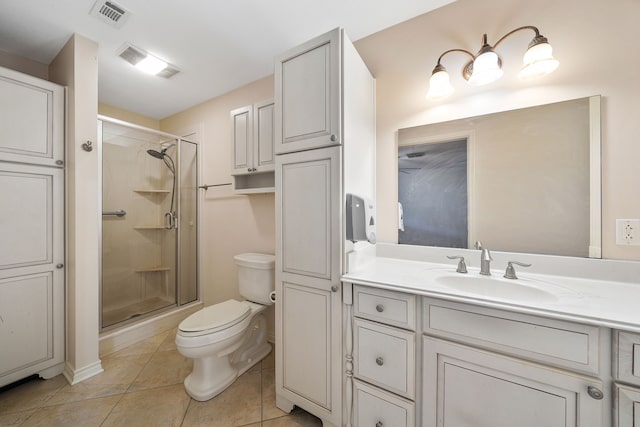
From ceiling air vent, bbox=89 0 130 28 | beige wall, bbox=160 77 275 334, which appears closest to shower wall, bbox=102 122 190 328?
beige wall, bbox=160 77 275 334

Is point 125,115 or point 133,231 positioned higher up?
point 125,115

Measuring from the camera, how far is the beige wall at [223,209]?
7.03ft

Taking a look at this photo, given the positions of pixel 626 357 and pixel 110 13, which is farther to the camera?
pixel 110 13

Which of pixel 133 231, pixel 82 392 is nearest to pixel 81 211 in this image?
pixel 133 231

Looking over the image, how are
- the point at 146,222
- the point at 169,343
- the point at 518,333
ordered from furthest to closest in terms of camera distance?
the point at 146,222, the point at 169,343, the point at 518,333

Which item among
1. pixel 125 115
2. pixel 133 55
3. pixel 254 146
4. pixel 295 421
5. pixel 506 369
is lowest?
pixel 295 421

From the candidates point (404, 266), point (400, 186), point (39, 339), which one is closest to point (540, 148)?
point (400, 186)

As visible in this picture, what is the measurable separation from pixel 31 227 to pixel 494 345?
265 centimetres

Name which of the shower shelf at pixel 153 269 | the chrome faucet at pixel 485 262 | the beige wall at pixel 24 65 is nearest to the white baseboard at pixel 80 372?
the shower shelf at pixel 153 269

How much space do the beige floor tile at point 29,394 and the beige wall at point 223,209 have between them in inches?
44.0

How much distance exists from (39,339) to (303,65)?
2.44 meters

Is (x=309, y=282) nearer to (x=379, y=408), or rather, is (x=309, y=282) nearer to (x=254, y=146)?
(x=379, y=408)

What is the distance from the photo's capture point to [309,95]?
124 cm

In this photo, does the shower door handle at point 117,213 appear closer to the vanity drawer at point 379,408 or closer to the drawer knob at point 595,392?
the vanity drawer at point 379,408
